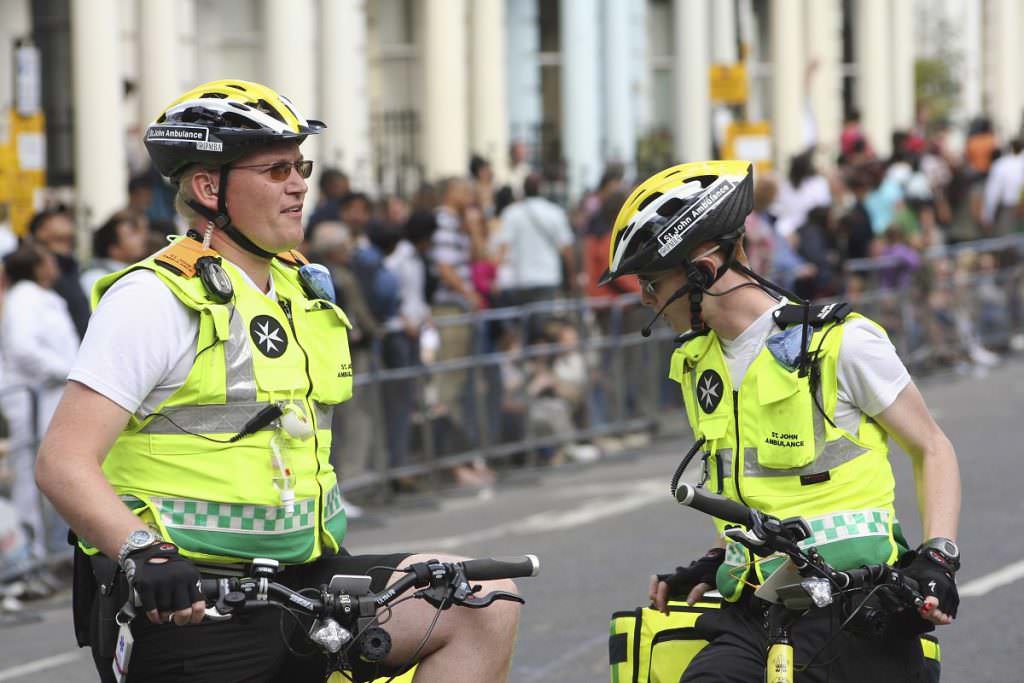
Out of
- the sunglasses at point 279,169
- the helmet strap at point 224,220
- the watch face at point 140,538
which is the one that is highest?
the sunglasses at point 279,169

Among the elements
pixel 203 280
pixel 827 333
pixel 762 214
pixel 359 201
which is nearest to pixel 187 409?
pixel 203 280

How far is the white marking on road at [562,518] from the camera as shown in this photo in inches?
434

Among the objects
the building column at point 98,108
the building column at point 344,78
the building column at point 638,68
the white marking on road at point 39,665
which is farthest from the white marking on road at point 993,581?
the building column at point 638,68

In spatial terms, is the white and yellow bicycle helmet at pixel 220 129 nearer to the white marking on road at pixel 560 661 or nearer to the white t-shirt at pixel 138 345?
the white t-shirt at pixel 138 345

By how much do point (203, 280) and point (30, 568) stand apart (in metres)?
6.33

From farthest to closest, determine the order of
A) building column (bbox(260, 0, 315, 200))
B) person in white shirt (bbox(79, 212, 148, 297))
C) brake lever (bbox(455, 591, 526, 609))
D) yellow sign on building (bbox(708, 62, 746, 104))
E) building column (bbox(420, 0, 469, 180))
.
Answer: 1. building column (bbox(420, 0, 469, 180))
2. building column (bbox(260, 0, 315, 200))
3. yellow sign on building (bbox(708, 62, 746, 104))
4. person in white shirt (bbox(79, 212, 148, 297))
5. brake lever (bbox(455, 591, 526, 609))

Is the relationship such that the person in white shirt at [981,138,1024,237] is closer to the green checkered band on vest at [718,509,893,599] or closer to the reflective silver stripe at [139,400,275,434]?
the green checkered band on vest at [718,509,893,599]

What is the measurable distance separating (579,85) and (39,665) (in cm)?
2143

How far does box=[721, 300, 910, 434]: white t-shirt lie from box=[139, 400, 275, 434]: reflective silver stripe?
115 cm

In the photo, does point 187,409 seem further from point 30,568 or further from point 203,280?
point 30,568

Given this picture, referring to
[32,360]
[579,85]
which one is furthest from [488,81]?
[32,360]

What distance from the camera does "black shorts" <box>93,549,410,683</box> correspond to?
3.88 metres

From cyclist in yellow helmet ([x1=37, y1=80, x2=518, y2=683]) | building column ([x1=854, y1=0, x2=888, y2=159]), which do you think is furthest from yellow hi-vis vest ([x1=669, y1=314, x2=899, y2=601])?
building column ([x1=854, y1=0, x2=888, y2=159])

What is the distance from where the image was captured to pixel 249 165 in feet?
13.6
